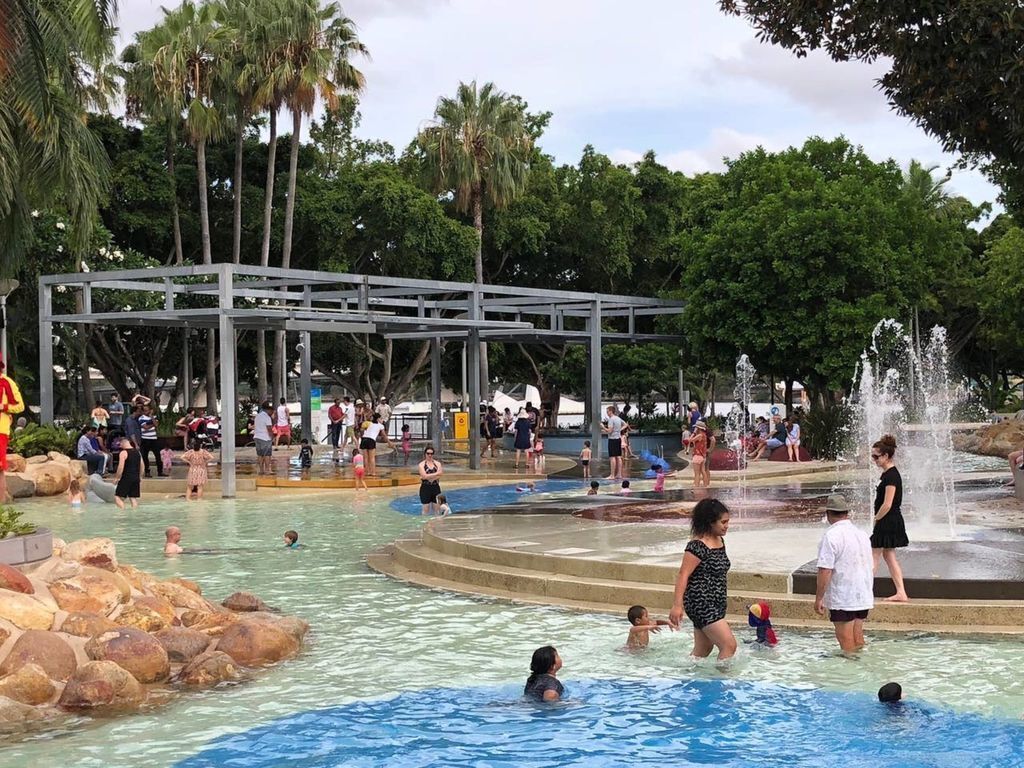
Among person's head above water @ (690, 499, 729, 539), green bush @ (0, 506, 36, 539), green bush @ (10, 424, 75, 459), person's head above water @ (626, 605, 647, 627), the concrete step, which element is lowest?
the concrete step

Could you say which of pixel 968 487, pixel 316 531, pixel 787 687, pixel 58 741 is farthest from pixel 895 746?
pixel 968 487

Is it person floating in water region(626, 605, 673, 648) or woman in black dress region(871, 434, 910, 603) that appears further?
woman in black dress region(871, 434, 910, 603)

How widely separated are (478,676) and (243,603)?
3.45 m

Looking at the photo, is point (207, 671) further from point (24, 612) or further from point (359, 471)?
point (359, 471)

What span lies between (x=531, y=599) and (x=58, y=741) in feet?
18.6

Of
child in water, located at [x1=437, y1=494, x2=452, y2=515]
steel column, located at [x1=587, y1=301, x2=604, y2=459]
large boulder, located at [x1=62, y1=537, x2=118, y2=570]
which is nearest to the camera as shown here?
large boulder, located at [x1=62, y1=537, x2=118, y2=570]

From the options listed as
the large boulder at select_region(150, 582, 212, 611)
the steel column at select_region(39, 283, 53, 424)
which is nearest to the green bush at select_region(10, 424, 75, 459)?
the steel column at select_region(39, 283, 53, 424)

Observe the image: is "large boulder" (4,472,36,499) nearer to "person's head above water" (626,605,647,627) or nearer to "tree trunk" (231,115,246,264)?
"tree trunk" (231,115,246,264)

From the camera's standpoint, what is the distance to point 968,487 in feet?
71.9

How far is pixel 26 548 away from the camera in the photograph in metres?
11.6

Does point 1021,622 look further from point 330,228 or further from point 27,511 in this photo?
point 330,228

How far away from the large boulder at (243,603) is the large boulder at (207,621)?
29.7 inches

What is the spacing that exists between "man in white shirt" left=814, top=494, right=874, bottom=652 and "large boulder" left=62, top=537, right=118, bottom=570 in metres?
6.80

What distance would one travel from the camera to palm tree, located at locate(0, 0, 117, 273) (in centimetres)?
1781
